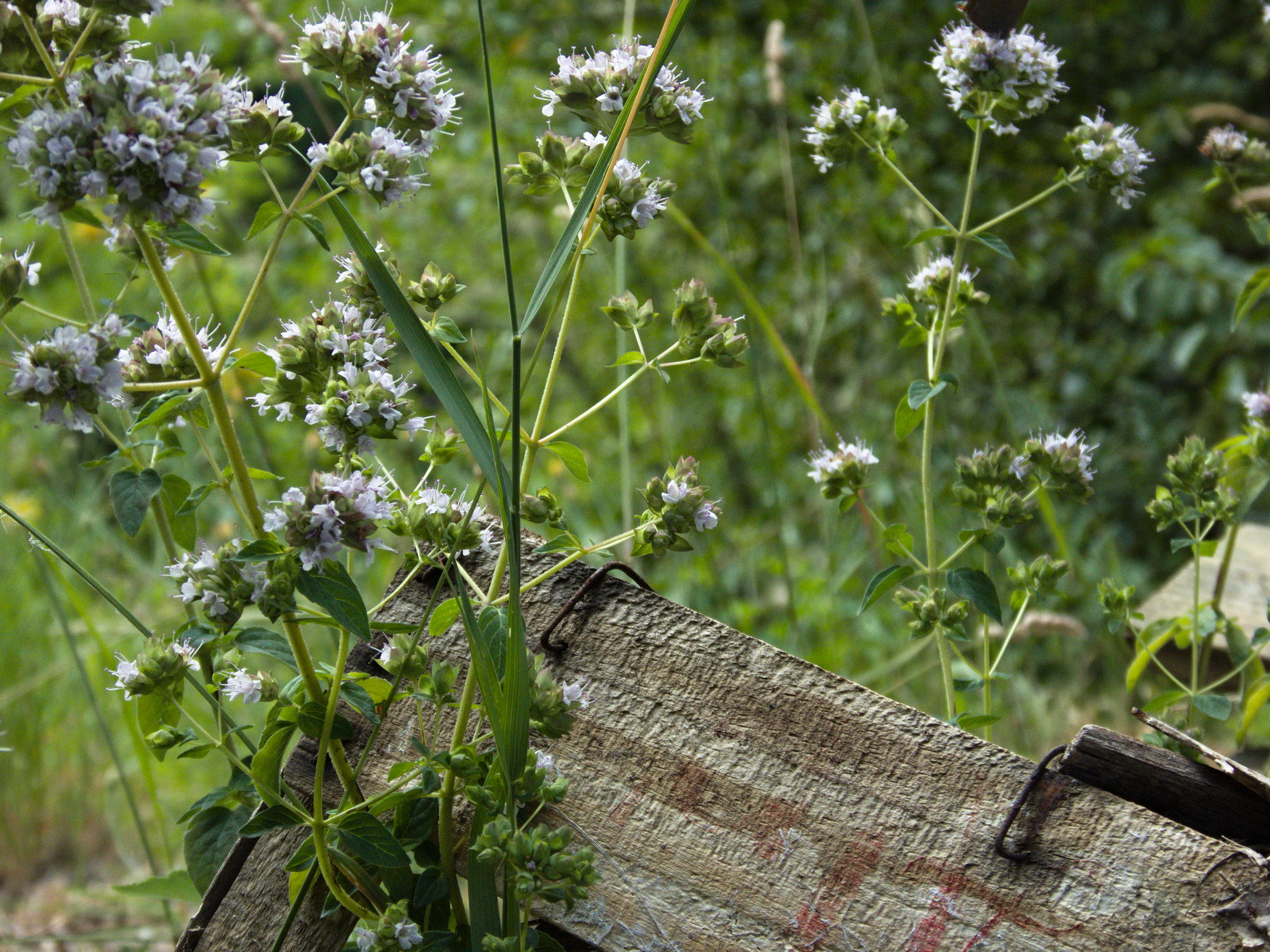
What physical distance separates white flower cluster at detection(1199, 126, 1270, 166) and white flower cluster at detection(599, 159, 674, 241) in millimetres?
839

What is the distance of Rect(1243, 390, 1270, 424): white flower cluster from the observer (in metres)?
1.22

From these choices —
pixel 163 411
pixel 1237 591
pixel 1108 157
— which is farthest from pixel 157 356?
pixel 1237 591

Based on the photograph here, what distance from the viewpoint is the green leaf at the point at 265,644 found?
834mm

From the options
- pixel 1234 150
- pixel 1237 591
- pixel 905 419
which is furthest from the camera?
pixel 1237 591

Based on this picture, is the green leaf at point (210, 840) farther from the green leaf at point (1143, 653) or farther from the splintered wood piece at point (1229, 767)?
the green leaf at point (1143, 653)

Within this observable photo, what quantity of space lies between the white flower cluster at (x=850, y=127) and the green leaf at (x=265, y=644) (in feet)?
2.48

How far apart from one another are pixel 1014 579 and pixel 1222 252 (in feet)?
8.04

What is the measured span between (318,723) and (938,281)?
786 millimetres

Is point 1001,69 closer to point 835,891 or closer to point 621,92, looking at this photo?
point 621,92

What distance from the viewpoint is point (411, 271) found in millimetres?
3672

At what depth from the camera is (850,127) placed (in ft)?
3.86

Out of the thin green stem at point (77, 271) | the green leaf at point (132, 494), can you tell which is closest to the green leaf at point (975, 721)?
the green leaf at point (132, 494)

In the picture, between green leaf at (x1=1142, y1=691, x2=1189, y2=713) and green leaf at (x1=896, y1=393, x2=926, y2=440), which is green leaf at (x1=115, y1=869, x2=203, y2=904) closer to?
green leaf at (x1=896, y1=393, x2=926, y2=440)

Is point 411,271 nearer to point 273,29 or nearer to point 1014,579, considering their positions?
point 273,29
